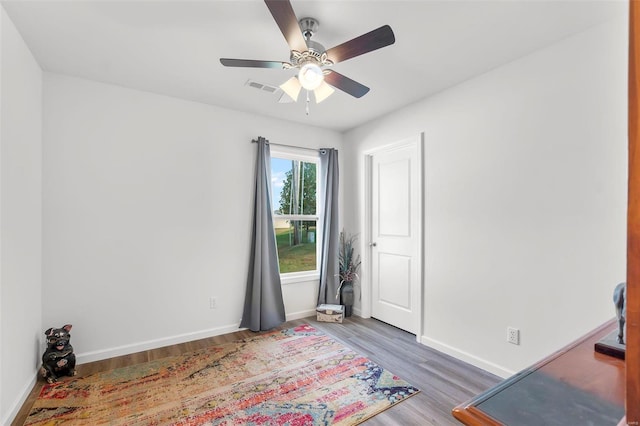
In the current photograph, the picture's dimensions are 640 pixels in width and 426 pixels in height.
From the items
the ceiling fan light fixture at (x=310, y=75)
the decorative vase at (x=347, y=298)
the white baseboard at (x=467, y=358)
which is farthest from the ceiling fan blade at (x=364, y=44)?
the decorative vase at (x=347, y=298)

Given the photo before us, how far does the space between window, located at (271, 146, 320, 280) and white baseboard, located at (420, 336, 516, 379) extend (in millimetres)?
1682

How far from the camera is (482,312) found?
2574 mm

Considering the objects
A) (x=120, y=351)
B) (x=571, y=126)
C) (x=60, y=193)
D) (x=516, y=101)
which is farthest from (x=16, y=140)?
(x=571, y=126)

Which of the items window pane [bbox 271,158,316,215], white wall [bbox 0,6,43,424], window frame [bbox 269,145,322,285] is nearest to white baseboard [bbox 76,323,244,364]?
white wall [bbox 0,6,43,424]

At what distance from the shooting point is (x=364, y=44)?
1703mm

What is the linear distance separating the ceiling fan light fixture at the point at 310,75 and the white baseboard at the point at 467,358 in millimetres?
2583

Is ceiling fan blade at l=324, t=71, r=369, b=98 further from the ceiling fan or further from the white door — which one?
the white door

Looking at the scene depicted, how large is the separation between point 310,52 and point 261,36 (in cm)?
47

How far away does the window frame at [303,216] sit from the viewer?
3.79 metres

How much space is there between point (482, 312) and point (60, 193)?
3.77 metres

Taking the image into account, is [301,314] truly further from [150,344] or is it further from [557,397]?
[557,397]

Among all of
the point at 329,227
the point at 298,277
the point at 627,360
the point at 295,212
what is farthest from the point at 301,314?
the point at 627,360

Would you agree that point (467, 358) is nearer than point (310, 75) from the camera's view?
No

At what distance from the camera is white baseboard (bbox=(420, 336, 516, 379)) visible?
2.42 m
